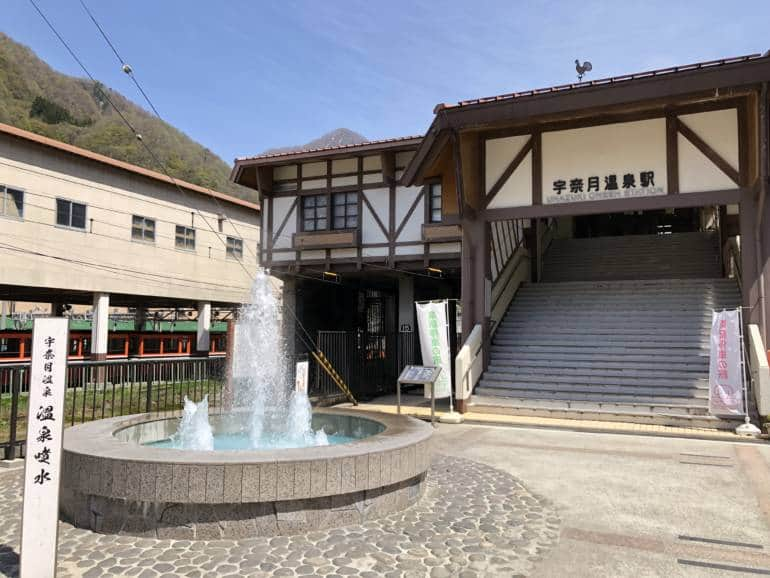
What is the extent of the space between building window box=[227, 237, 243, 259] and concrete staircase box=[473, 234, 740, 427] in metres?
14.2

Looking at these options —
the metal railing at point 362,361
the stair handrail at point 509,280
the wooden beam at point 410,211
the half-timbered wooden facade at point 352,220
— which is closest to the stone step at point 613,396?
the stair handrail at point 509,280

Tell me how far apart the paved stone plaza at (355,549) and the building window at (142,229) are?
56.8ft

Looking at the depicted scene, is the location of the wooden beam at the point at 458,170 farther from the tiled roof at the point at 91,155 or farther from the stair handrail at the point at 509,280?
the tiled roof at the point at 91,155

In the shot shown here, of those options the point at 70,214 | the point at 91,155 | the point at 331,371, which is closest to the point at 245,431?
the point at 331,371

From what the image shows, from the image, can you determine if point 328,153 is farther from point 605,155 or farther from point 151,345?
point 151,345

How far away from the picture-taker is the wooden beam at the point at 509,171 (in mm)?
14055

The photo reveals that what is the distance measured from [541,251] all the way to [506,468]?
49.3ft

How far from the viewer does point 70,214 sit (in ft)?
62.7

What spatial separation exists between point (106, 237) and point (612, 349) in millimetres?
17447

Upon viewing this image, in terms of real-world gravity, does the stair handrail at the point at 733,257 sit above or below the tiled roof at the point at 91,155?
below

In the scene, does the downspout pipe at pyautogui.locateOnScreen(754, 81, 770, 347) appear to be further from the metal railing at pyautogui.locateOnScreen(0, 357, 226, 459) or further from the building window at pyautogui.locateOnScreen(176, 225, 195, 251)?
the building window at pyautogui.locateOnScreen(176, 225, 195, 251)

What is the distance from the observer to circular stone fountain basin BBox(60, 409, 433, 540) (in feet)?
15.5

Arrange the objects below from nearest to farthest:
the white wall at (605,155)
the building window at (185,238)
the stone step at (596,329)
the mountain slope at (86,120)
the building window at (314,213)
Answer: the white wall at (605,155) → the stone step at (596,329) → the building window at (314,213) → the building window at (185,238) → the mountain slope at (86,120)

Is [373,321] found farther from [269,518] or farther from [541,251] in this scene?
[269,518]
